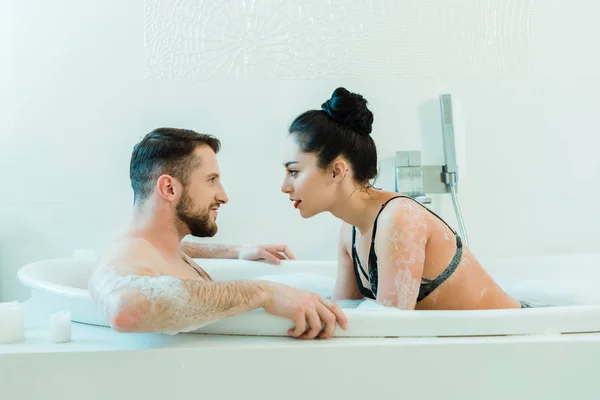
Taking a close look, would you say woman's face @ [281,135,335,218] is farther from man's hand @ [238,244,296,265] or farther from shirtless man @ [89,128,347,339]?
man's hand @ [238,244,296,265]

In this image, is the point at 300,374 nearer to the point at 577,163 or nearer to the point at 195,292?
the point at 195,292

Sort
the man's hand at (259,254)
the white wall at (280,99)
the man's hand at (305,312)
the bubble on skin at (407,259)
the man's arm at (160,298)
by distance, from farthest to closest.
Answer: the white wall at (280,99), the man's hand at (259,254), the bubble on skin at (407,259), the man's hand at (305,312), the man's arm at (160,298)

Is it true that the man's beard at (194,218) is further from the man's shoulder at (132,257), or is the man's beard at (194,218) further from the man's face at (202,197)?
the man's shoulder at (132,257)

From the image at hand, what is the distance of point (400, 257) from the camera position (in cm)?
130

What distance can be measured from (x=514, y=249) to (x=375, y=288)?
1.17 metres

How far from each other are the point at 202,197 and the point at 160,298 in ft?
1.51

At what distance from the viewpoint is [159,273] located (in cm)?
114

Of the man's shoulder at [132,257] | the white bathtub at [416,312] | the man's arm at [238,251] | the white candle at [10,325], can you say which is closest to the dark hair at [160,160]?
the man's shoulder at [132,257]

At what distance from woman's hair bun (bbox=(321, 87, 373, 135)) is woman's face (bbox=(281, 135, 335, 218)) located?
0.40 feet

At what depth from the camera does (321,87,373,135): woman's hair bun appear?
1.45 m

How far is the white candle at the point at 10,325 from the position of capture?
1047 mm

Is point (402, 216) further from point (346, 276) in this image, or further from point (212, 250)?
point (212, 250)

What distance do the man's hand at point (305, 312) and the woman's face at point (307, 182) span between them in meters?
0.49

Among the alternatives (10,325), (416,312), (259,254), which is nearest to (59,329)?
(10,325)
